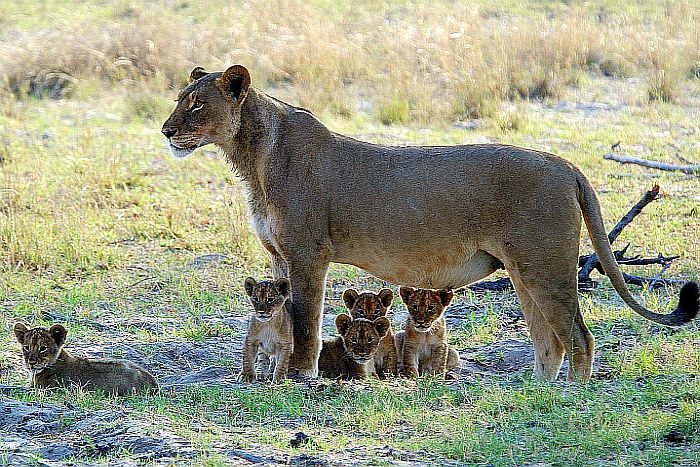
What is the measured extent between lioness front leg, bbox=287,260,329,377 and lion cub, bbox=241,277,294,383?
5 cm

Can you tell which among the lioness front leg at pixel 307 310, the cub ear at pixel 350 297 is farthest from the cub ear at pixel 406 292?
the lioness front leg at pixel 307 310

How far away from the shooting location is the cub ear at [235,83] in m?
6.53

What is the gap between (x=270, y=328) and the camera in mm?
6453

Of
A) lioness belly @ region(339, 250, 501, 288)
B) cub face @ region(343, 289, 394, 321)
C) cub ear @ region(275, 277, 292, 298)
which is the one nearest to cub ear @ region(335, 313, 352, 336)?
cub face @ region(343, 289, 394, 321)

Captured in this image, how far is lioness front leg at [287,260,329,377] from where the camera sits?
646cm

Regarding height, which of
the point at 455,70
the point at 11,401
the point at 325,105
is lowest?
the point at 11,401

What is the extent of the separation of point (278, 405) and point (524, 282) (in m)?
1.54

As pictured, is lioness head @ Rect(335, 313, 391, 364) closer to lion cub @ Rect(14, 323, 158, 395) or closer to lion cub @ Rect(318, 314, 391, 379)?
lion cub @ Rect(318, 314, 391, 379)

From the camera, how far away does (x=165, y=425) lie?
5277 millimetres

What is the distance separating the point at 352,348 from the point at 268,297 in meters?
0.61

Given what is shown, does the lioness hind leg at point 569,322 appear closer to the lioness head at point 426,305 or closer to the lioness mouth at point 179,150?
the lioness head at point 426,305

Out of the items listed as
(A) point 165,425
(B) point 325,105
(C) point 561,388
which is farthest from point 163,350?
(B) point 325,105

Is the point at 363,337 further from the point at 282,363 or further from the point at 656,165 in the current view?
the point at 656,165

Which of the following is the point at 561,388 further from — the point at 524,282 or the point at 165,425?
the point at 165,425
